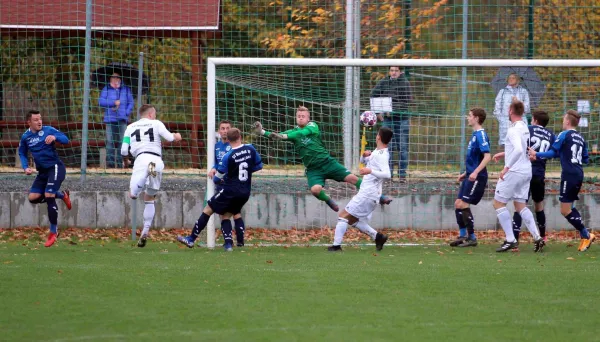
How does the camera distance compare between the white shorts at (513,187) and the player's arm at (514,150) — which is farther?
the white shorts at (513,187)

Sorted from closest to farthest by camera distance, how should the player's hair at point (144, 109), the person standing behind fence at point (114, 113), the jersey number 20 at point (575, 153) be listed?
the jersey number 20 at point (575, 153) → the player's hair at point (144, 109) → the person standing behind fence at point (114, 113)

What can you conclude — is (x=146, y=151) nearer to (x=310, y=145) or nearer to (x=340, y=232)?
(x=310, y=145)

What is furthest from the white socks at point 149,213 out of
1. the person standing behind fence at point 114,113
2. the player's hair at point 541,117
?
the player's hair at point 541,117

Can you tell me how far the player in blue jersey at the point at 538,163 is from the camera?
12688mm

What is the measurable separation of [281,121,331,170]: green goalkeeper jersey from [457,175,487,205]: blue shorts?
1.95 meters

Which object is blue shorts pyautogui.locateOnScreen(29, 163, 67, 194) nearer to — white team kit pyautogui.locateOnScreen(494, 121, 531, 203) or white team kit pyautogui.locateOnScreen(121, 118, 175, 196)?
white team kit pyautogui.locateOnScreen(121, 118, 175, 196)

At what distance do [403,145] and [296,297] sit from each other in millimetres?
7530

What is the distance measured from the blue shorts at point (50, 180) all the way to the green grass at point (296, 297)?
179 cm

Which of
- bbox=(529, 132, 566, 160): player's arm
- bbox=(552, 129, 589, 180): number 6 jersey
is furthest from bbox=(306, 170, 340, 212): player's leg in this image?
bbox=(552, 129, 589, 180): number 6 jersey

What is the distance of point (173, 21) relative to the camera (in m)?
16.6

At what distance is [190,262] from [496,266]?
3264 millimetres

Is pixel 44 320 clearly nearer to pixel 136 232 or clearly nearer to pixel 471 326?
pixel 471 326

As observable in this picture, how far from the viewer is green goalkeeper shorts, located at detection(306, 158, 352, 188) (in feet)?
43.4

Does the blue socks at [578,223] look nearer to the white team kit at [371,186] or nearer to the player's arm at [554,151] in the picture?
the player's arm at [554,151]
